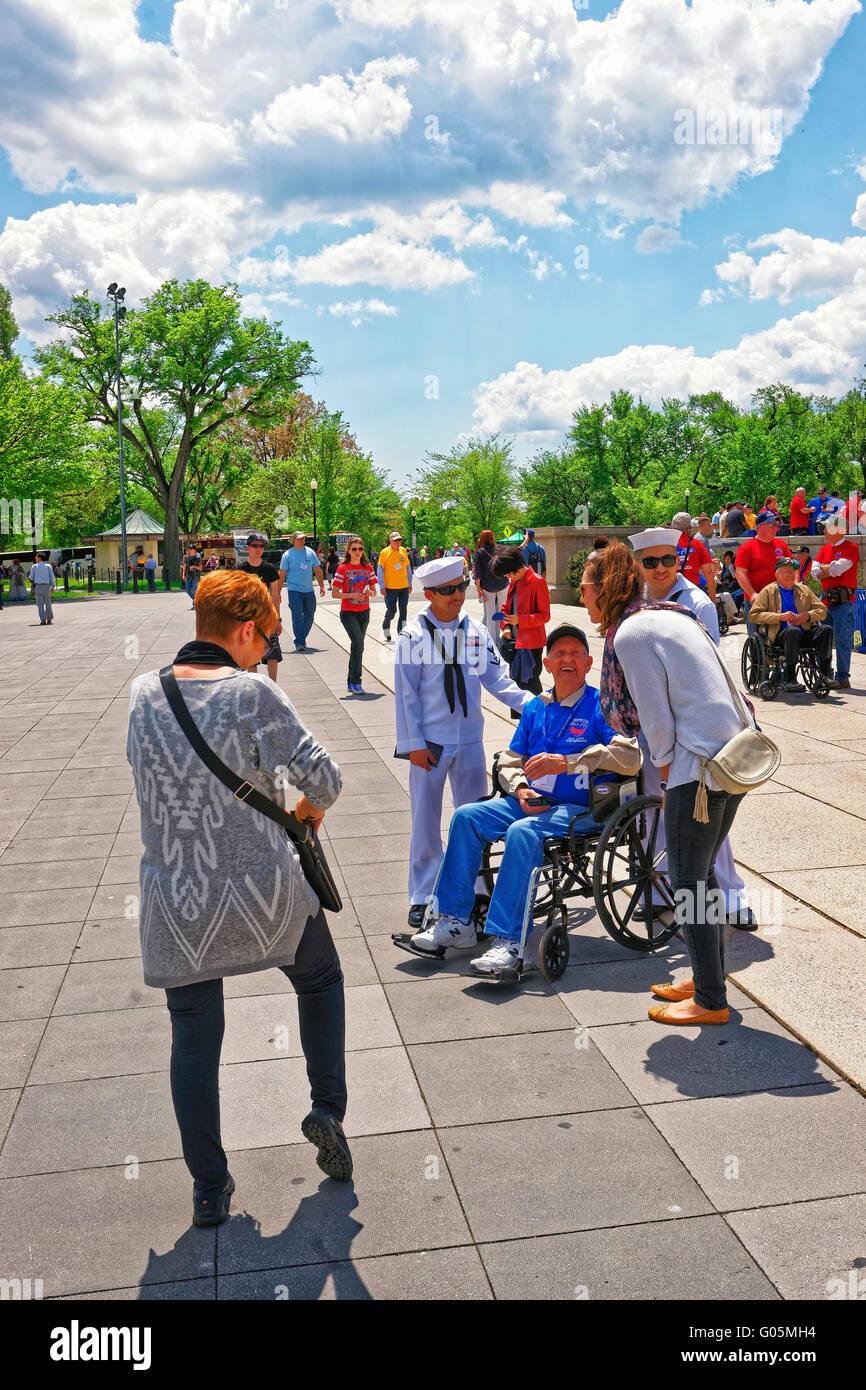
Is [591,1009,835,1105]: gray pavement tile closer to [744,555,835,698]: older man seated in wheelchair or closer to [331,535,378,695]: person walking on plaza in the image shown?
[744,555,835,698]: older man seated in wheelchair

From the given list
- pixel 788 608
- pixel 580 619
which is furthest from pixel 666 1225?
pixel 580 619

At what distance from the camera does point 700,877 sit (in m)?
4.15

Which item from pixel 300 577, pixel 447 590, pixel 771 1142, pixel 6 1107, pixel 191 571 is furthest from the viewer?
pixel 191 571

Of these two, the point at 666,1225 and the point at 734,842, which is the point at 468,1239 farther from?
the point at 734,842

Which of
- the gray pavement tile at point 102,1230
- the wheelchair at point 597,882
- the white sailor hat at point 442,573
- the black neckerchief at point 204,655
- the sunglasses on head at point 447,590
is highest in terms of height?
the white sailor hat at point 442,573

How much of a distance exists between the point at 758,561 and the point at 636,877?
7.49 m

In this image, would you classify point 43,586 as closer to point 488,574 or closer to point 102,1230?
point 488,574

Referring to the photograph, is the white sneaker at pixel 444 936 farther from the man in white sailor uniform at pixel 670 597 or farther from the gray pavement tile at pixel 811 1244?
the gray pavement tile at pixel 811 1244

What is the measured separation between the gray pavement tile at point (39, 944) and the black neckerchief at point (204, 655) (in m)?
2.65

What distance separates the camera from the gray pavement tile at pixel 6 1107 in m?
3.60

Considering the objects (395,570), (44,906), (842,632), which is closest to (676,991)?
(44,906)

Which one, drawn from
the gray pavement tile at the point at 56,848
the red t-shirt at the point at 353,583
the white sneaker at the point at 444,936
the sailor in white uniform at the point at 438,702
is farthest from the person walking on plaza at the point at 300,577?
the white sneaker at the point at 444,936

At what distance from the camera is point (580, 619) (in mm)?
21688

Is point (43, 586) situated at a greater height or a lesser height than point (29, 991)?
greater
